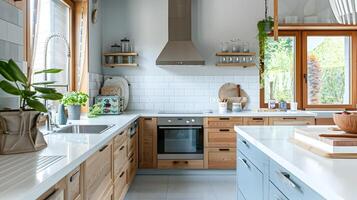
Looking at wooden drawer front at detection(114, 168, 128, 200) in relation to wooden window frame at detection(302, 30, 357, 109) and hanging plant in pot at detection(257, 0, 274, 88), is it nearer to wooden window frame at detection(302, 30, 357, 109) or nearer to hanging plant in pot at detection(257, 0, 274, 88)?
hanging plant in pot at detection(257, 0, 274, 88)

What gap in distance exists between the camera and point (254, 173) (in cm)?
218

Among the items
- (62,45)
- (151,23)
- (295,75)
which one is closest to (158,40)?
(151,23)

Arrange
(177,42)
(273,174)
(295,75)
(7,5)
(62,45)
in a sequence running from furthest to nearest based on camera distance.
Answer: (295,75)
(177,42)
(62,45)
(7,5)
(273,174)

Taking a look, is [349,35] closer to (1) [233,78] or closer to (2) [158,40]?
(1) [233,78]

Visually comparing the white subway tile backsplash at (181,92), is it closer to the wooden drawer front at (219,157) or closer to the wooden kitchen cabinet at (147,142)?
the wooden kitchen cabinet at (147,142)

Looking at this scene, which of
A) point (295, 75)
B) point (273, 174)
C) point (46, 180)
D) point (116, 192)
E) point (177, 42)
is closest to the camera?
point (46, 180)

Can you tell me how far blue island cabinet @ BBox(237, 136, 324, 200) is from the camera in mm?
1371

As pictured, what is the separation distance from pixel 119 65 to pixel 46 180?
12.8 feet

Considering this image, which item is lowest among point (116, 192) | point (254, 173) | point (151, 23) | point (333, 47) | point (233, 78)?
point (116, 192)

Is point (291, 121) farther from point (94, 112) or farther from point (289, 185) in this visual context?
point (289, 185)

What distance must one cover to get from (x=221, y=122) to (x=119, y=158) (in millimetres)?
1829

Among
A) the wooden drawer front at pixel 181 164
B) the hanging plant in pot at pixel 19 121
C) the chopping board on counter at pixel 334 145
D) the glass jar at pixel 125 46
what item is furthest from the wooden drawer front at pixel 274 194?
the glass jar at pixel 125 46

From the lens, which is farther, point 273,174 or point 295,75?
point 295,75

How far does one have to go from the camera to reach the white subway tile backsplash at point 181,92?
520 cm
